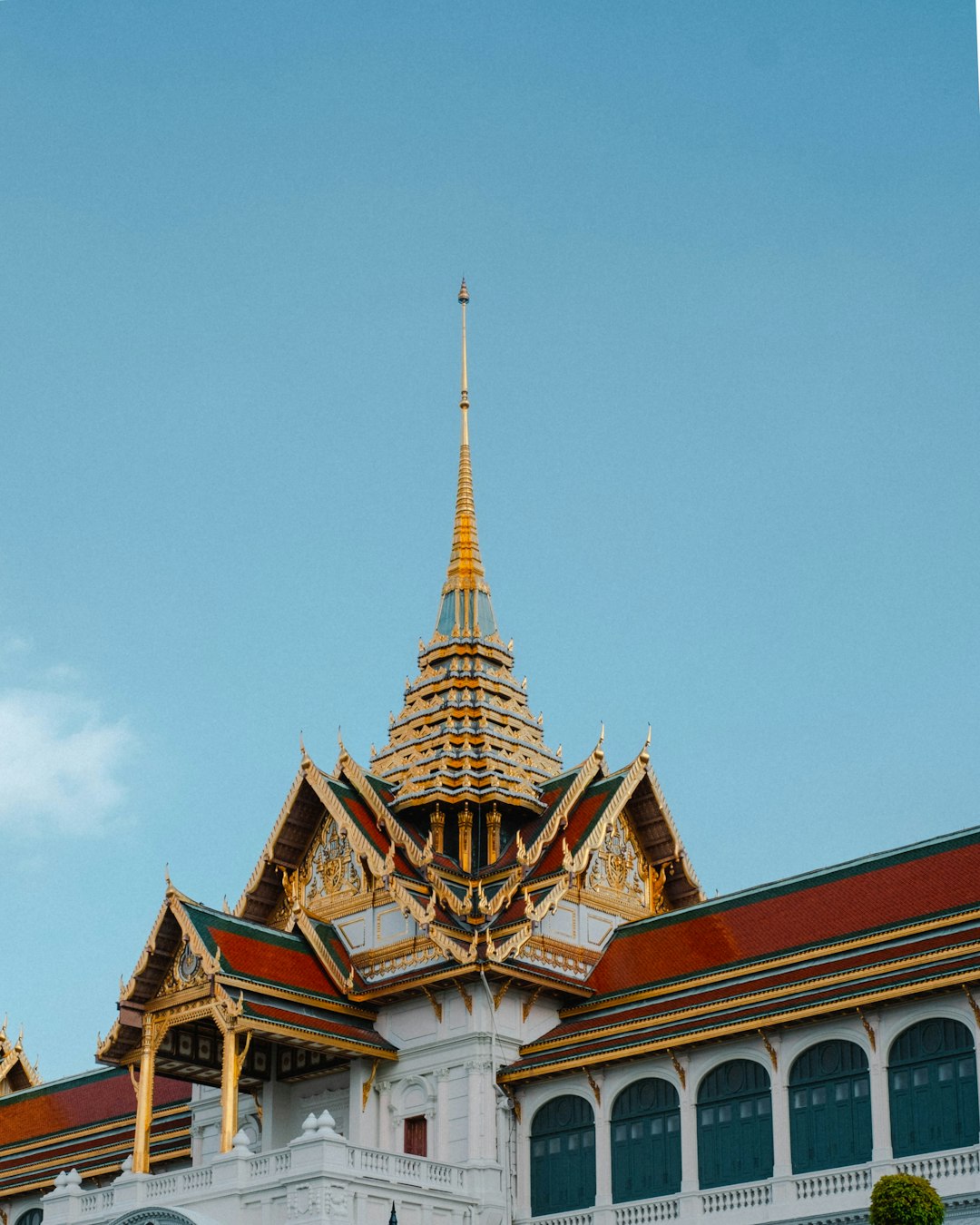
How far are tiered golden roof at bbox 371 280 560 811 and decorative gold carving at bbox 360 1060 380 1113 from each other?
566cm

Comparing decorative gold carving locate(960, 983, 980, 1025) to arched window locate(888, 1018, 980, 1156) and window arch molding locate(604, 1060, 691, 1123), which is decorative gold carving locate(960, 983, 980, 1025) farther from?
window arch molding locate(604, 1060, 691, 1123)

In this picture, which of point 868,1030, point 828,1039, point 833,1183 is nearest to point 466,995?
point 828,1039

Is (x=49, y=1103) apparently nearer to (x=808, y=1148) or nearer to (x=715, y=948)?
(x=715, y=948)

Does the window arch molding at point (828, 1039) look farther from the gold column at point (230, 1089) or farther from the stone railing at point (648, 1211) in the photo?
the gold column at point (230, 1089)

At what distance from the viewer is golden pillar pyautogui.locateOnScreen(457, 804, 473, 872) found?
39188mm

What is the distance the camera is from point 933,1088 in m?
29.1

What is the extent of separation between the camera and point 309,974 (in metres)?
36.4

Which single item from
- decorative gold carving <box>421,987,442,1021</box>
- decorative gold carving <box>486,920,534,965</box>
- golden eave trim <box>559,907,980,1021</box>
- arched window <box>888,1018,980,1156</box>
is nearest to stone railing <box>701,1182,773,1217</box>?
arched window <box>888,1018,980,1156</box>

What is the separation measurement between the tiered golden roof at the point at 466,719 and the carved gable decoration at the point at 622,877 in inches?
68.1

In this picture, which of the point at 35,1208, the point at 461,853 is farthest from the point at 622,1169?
the point at 35,1208

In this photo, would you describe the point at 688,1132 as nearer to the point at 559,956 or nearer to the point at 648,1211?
the point at 648,1211

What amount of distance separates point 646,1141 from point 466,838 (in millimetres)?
8617

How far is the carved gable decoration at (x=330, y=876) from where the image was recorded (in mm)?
38500

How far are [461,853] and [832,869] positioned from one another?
7705 mm
